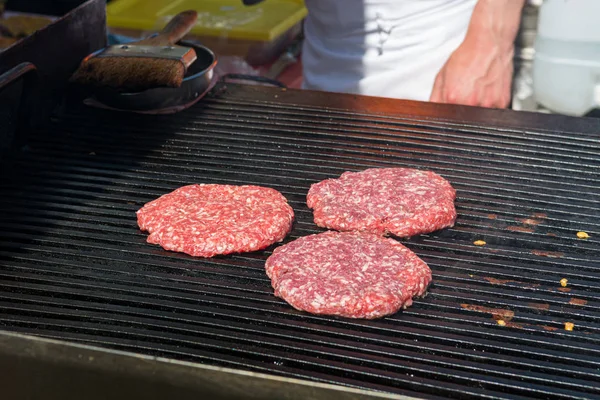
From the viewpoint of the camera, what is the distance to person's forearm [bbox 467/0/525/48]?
385cm

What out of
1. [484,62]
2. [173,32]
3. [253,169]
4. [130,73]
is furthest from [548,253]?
[173,32]

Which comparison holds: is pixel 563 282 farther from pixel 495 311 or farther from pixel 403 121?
pixel 403 121

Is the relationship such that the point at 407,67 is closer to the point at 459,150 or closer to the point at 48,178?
the point at 459,150

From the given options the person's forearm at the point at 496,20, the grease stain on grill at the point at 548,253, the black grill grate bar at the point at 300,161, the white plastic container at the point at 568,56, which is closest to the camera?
the grease stain on grill at the point at 548,253

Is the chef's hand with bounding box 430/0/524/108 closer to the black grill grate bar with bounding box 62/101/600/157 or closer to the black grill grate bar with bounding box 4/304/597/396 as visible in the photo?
the black grill grate bar with bounding box 62/101/600/157

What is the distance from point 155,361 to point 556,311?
1254 millimetres

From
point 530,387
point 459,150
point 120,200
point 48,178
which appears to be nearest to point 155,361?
point 530,387

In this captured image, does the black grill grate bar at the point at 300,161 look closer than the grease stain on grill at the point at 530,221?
No

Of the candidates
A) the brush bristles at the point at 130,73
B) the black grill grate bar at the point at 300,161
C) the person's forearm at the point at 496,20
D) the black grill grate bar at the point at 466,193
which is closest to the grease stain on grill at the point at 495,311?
the black grill grate bar at the point at 466,193

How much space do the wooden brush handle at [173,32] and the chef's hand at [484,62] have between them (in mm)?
1368

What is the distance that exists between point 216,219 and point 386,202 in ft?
2.17

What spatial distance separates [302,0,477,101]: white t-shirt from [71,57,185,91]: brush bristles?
1498 millimetres

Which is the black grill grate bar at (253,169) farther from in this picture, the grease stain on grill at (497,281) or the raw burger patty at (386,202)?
the grease stain on grill at (497,281)

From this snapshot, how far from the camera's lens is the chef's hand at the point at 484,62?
12.3 feet
